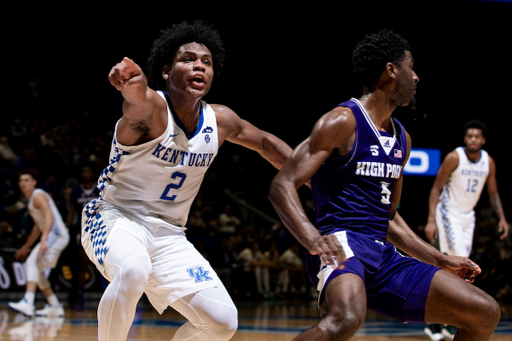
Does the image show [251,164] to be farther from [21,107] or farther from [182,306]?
[182,306]

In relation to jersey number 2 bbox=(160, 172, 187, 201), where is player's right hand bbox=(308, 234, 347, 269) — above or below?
below

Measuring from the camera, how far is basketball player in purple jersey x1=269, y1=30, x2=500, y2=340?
263 centimetres

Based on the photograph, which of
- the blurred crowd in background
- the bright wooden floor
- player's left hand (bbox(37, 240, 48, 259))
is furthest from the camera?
the blurred crowd in background

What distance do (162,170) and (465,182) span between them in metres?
4.43

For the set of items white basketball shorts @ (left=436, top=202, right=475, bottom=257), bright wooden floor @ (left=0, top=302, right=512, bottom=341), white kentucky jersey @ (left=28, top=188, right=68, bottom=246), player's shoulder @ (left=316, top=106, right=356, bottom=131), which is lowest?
bright wooden floor @ (left=0, top=302, right=512, bottom=341)

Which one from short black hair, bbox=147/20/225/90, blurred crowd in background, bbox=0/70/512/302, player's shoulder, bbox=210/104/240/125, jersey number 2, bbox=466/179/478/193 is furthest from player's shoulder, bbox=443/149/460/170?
blurred crowd in background, bbox=0/70/512/302

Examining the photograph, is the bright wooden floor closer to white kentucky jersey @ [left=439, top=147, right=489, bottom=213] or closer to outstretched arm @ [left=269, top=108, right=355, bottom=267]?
white kentucky jersey @ [left=439, top=147, right=489, bottom=213]

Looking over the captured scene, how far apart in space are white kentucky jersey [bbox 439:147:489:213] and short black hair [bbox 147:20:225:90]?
3644 mm

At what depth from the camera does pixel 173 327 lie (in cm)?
649

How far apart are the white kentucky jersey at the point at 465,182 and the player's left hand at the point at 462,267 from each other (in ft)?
11.9

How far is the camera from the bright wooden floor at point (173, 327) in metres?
5.60

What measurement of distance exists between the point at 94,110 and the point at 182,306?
1235 centimetres

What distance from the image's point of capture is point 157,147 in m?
3.02

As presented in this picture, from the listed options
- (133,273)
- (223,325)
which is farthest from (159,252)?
(223,325)
